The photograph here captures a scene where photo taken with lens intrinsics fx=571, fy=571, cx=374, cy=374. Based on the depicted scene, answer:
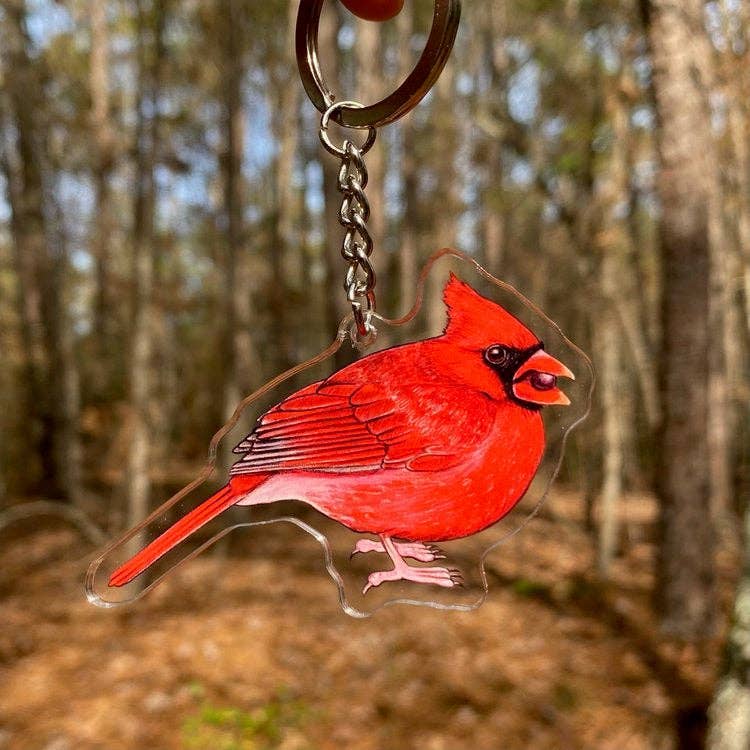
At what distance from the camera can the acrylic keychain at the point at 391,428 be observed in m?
0.76

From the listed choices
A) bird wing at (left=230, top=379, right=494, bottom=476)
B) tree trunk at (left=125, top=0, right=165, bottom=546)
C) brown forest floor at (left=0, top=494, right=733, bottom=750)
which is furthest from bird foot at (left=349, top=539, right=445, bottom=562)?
tree trunk at (left=125, top=0, right=165, bottom=546)

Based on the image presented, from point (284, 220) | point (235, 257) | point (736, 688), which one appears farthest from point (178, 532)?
point (284, 220)

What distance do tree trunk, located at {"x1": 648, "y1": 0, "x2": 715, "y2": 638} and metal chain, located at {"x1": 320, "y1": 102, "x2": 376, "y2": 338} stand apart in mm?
2847

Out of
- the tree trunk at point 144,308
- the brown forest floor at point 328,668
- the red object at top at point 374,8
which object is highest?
the red object at top at point 374,8

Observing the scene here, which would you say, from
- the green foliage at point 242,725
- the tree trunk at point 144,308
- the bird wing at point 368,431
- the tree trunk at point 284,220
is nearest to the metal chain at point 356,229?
the bird wing at point 368,431

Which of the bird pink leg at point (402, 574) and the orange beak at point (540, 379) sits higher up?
the orange beak at point (540, 379)

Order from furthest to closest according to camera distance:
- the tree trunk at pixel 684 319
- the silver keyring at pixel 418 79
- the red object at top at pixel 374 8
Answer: the tree trunk at pixel 684 319, the red object at top at pixel 374 8, the silver keyring at pixel 418 79

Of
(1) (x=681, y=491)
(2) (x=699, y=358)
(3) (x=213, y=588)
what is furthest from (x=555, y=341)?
(3) (x=213, y=588)

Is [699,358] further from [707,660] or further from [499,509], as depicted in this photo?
[499,509]

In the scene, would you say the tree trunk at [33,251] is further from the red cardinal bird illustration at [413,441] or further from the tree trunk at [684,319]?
the red cardinal bird illustration at [413,441]

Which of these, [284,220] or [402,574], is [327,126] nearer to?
[402,574]

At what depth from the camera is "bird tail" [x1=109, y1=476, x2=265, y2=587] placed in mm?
744

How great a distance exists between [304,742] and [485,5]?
8110 millimetres

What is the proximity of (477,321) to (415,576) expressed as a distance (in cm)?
38
